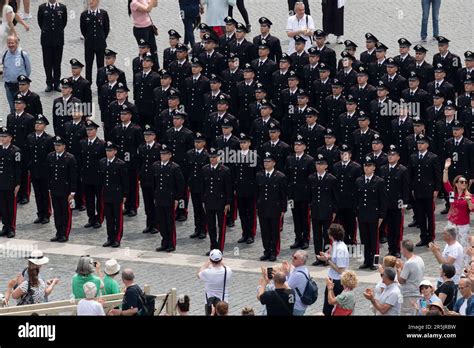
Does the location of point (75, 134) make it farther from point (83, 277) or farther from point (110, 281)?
point (83, 277)


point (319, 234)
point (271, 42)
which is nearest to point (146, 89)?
point (271, 42)

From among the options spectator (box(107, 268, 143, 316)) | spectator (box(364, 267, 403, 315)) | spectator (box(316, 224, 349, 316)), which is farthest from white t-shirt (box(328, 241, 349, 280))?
spectator (box(107, 268, 143, 316))

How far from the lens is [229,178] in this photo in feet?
90.5

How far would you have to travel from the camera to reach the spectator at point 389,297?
68.3ft

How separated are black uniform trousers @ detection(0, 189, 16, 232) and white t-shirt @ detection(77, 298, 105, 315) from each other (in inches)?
366

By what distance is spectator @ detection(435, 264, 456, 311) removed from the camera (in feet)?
69.1

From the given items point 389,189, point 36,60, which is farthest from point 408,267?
point 36,60

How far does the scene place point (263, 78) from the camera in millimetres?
31234

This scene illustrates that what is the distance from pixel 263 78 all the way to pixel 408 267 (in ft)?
32.5

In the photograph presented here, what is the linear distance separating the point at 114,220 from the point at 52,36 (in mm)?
7875

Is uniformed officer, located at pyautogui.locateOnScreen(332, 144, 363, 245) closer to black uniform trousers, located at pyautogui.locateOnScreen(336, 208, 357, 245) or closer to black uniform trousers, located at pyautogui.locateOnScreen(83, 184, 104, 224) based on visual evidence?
black uniform trousers, located at pyautogui.locateOnScreen(336, 208, 357, 245)

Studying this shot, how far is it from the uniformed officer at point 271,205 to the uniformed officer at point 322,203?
0.56m

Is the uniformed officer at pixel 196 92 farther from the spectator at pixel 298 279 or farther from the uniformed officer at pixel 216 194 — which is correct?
the spectator at pixel 298 279
